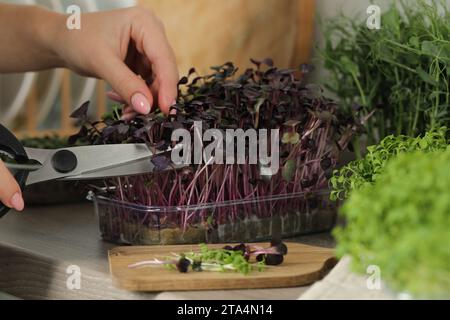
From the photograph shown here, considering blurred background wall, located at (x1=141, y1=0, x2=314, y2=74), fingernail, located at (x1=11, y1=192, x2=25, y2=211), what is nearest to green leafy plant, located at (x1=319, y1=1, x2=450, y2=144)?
blurred background wall, located at (x1=141, y1=0, x2=314, y2=74)

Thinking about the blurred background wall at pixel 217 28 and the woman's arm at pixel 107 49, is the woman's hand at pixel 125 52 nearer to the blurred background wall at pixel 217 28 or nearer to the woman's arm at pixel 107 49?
the woman's arm at pixel 107 49

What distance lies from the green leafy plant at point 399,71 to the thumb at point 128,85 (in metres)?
0.31

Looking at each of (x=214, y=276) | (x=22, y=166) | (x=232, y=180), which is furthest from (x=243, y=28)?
(x=214, y=276)

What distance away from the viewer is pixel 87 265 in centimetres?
85

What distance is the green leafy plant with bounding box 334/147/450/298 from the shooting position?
0.50 metres

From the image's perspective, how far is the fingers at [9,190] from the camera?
0.82 m

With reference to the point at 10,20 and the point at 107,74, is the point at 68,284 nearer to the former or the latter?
the point at 107,74

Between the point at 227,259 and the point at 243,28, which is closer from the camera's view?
the point at 227,259

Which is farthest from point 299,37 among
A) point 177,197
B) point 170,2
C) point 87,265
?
point 87,265

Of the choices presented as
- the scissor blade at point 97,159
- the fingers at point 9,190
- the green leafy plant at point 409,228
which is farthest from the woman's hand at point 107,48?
the green leafy plant at point 409,228

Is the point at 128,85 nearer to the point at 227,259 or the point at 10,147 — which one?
the point at 10,147

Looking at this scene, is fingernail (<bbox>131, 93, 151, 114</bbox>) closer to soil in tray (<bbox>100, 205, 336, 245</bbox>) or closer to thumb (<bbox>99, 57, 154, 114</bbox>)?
thumb (<bbox>99, 57, 154, 114</bbox>)

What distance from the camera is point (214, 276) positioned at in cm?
74

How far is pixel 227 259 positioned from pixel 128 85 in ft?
1.19
